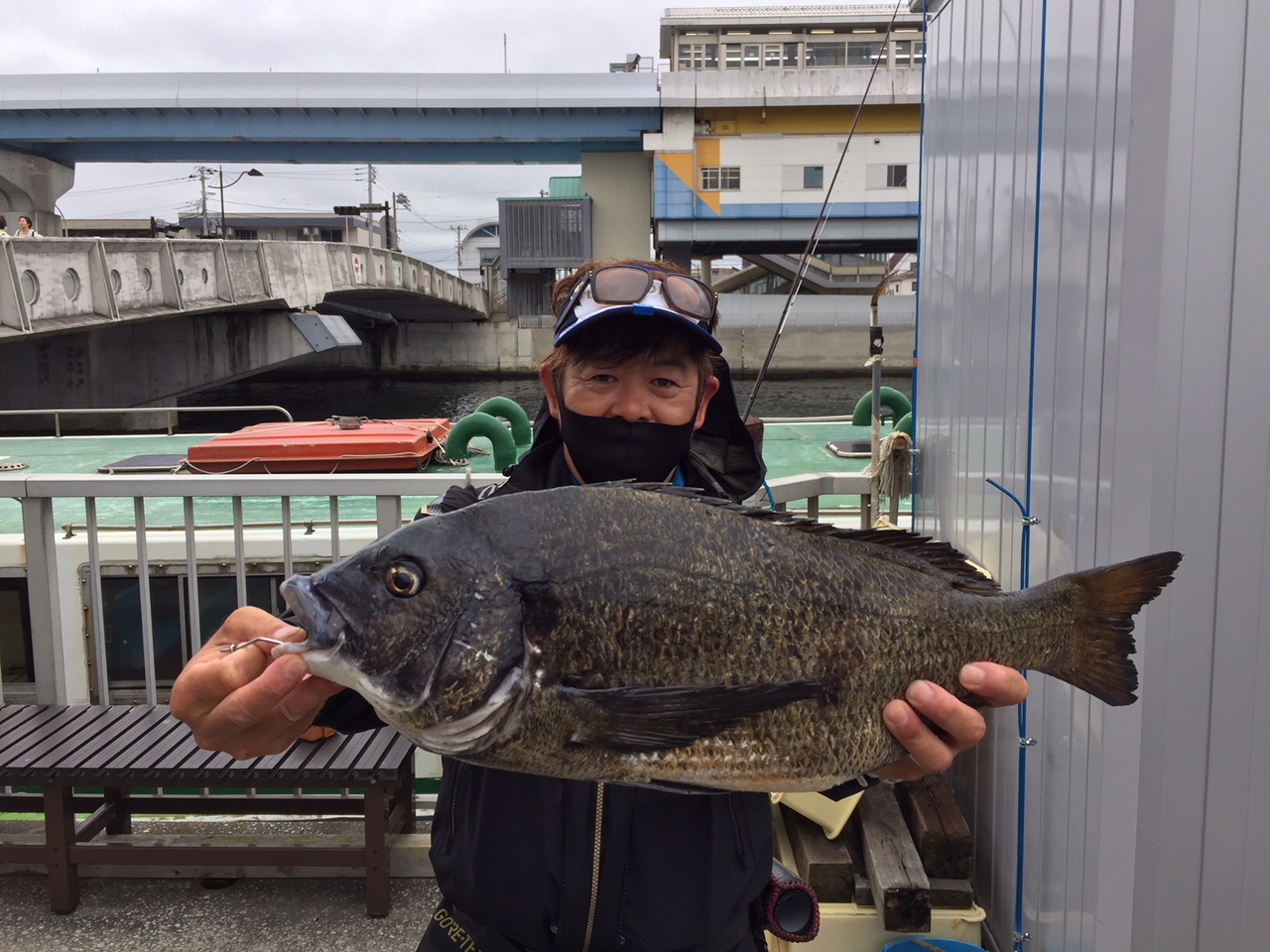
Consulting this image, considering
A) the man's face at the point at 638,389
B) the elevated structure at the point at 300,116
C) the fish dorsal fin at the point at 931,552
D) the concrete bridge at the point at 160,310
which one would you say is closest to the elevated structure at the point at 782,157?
the elevated structure at the point at 300,116

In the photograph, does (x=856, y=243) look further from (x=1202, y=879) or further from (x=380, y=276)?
(x=1202, y=879)

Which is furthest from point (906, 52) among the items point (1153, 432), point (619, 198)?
point (1153, 432)

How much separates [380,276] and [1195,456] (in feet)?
111

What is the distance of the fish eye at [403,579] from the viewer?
1.61 metres

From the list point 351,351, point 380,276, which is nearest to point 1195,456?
point 380,276

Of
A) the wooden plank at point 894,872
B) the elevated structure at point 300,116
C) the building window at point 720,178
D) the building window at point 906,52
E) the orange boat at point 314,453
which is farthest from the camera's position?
the building window at point 906,52

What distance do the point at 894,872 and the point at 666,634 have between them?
7.97 ft

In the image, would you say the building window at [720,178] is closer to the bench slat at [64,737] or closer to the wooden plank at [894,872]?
the bench slat at [64,737]

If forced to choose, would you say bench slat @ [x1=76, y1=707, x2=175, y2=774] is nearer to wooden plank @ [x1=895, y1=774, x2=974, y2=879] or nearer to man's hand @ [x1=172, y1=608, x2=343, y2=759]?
man's hand @ [x1=172, y1=608, x2=343, y2=759]

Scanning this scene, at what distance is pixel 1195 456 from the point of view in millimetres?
2547

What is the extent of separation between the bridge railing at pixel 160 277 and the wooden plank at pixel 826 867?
62.2 feet

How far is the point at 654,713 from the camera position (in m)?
1.61

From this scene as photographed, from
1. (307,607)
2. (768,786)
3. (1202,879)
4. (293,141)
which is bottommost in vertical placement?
(1202,879)

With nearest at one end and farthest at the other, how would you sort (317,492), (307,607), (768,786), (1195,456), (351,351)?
(307,607) → (768,786) → (1195,456) → (317,492) → (351,351)
